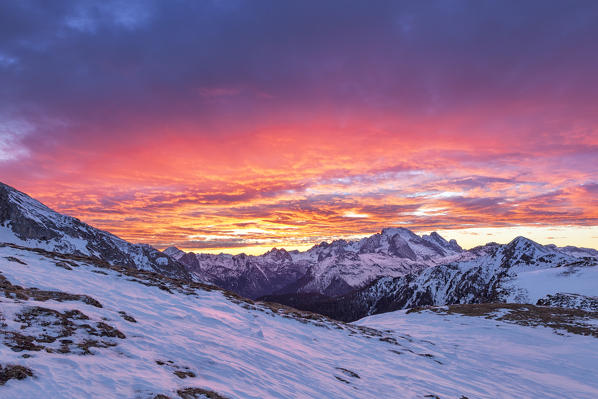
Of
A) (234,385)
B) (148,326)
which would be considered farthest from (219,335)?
(234,385)

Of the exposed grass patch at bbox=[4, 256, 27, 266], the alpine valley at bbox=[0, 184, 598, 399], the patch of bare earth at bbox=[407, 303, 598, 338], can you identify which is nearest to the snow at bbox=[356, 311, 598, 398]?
the alpine valley at bbox=[0, 184, 598, 399]

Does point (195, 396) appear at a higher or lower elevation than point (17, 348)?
lower

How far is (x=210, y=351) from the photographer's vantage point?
41.1ft

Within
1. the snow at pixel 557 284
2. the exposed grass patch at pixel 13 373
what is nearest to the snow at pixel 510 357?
the exposed grass patch at pixel 13 373

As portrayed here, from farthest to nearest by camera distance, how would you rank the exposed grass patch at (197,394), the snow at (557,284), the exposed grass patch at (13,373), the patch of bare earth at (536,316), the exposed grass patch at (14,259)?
the snow at (557,284) → the patch of bare earth at (536,316) → the exposed grass patch at (14,259) → the exposed grass patch at (197,394) → the exposed grass patch at (13,373)

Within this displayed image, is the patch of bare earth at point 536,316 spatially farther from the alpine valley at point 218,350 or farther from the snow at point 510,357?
the snow at point 510,357

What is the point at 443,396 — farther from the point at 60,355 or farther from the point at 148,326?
the point at 60,355

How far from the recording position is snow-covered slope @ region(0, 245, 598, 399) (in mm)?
8477

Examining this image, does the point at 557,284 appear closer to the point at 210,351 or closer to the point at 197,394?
the point at 210,351

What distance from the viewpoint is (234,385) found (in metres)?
9.88

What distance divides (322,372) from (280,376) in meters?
2.55

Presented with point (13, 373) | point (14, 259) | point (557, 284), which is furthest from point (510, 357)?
point (557, 284)

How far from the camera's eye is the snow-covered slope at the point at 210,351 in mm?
8477

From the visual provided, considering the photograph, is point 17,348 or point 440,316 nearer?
point 17,348
